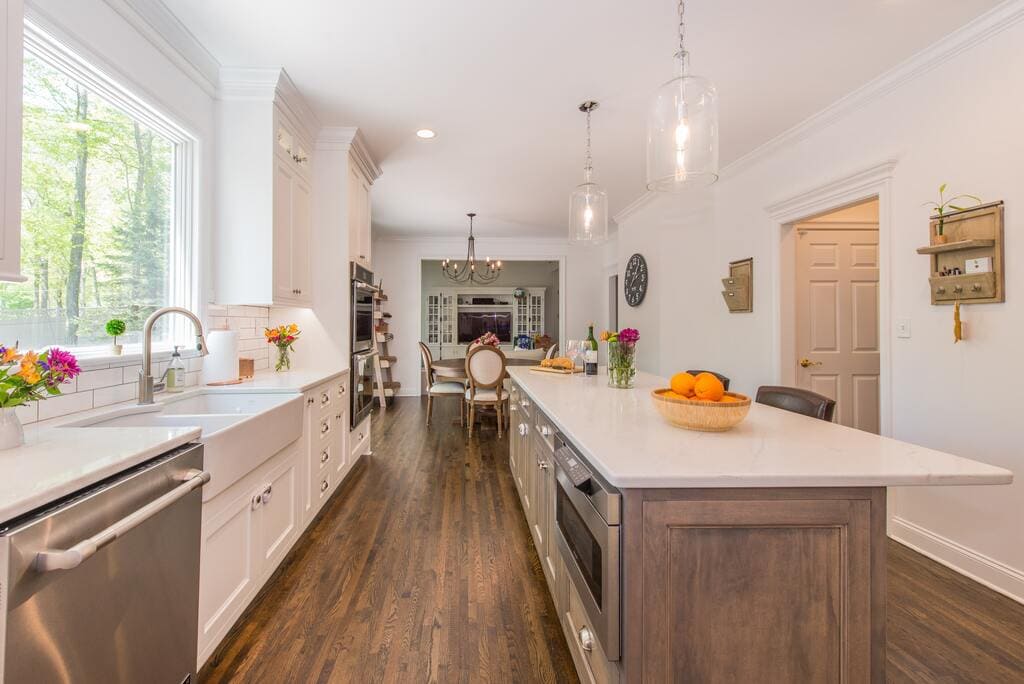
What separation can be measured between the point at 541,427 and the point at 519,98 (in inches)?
84.9

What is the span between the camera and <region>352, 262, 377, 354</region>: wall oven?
3.50 meters

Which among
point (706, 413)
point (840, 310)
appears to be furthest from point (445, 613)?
point (840, 310)

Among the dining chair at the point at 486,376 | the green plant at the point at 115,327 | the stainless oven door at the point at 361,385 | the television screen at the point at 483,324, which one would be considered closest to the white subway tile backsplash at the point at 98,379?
the green plant at the point at 115,327

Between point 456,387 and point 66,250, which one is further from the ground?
point 66,250

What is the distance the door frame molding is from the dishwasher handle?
3.35 meters

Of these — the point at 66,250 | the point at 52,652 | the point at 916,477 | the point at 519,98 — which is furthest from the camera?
the point at 519,98

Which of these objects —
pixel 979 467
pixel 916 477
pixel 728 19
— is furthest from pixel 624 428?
pixel 728 19

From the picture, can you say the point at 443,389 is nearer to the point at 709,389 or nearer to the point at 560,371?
the point at 560,371

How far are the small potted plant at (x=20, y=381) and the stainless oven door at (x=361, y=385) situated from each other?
89.5 inches

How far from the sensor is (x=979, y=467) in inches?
40.7

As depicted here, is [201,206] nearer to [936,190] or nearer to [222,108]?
[222,108]

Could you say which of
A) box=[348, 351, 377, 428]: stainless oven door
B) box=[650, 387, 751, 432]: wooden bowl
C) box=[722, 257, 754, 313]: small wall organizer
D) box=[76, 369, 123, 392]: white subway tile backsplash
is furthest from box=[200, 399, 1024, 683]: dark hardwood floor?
box=[722, 257, 754, 313]: small wall organizer

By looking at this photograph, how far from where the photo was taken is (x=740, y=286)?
386 cm

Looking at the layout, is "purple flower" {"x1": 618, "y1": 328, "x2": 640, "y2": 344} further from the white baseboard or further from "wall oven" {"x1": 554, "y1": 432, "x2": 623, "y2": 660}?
the white baseboard
